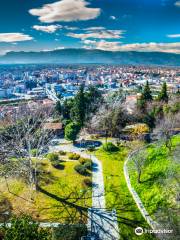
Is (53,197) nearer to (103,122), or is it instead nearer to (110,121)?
(103,122)

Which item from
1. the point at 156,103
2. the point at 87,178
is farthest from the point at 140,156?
the point at 156,103

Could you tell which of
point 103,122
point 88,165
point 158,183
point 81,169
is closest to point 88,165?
point 88,165

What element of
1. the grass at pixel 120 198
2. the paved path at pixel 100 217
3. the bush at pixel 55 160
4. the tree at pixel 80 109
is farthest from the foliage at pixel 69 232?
the tree at pixel 80 109

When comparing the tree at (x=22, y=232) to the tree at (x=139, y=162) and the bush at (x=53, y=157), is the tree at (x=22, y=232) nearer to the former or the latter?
the tree at (x=139, y=162)

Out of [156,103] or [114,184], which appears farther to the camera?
[156,103]

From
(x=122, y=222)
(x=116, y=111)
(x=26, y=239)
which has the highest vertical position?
(x=116, y=111)

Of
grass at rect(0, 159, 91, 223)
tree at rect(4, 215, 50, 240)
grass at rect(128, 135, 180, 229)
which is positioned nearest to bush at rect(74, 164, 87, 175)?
grass at rect(0, 159, 91, 223)

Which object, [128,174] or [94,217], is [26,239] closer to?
[94,217]

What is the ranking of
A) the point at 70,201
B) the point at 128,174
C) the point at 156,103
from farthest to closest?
the point at 156,103 < the point at 128,174 < the point at 70,201
